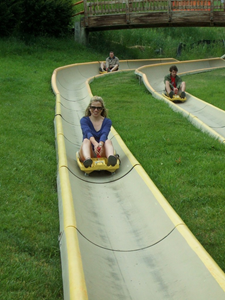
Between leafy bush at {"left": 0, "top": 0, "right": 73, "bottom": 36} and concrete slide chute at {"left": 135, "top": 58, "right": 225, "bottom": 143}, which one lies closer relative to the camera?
concrete slide chute at {"left": 135, "top": 58, "right": 225, "bottom": 143}

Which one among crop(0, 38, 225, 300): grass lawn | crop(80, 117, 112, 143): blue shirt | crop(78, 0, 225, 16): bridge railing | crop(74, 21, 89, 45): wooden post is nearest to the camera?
crop(0, 38, 225, 300): grass lawn

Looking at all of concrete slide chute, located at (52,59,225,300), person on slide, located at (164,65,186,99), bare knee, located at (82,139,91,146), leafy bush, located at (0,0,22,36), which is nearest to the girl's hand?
bare knee, located at (82,139,91,146)

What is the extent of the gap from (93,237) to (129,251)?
0.41m

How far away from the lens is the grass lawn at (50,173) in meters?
3.49

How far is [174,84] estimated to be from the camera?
39.8ft

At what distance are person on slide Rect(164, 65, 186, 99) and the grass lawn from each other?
685 mm

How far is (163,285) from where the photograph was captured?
344cm

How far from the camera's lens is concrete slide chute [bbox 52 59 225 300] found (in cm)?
325

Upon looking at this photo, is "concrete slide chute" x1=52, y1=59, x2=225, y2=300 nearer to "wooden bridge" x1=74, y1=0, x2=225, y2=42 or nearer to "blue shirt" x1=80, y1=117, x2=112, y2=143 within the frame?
"blue shirt" x1=80, y1=117, x2=112, y2=143

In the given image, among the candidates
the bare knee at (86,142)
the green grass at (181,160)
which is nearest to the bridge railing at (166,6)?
the green grass at (181,160)

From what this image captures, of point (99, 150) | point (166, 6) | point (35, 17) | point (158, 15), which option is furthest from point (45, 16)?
point (99, 150)

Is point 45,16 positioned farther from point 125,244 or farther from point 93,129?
point 125,244

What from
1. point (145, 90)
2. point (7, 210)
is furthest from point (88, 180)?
point (145, 90)

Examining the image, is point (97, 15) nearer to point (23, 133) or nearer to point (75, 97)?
point (75, 97)
